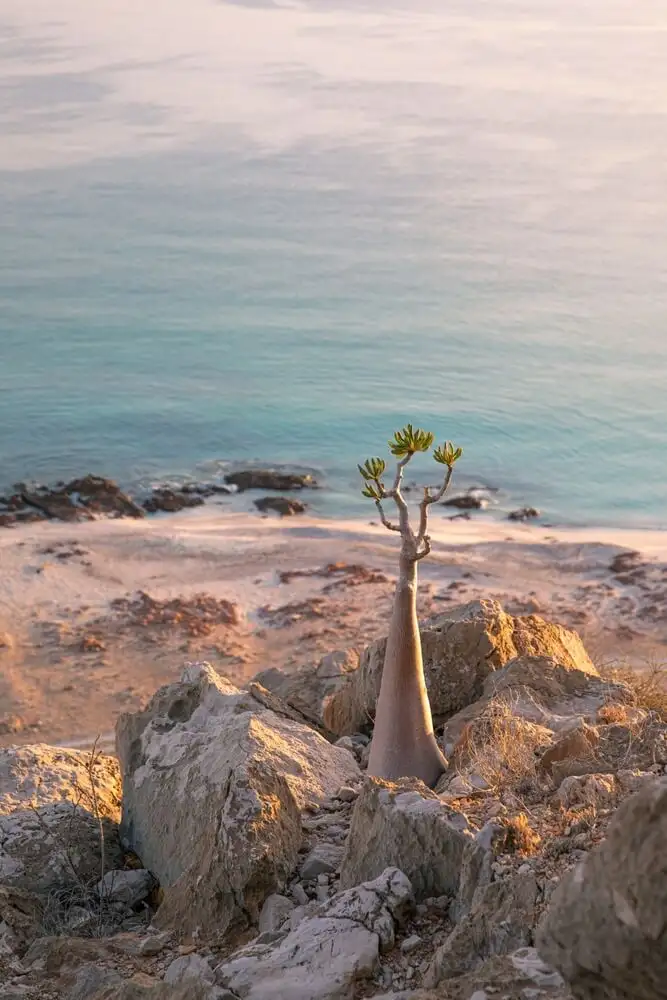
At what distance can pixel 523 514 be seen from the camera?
28609 mm

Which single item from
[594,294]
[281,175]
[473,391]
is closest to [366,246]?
[594,294]

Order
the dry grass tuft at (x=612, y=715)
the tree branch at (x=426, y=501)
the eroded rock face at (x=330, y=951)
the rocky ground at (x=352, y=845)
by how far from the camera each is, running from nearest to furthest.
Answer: the rocky ground at (x=352, y=845) < the eroded rock face at (x=330, y=951) < the tree branch at (x=426, y=501) < the dry grass tuft at (x=612, y=715)

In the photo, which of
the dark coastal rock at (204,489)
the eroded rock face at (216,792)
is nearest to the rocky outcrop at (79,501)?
the dark coastal rock at (204,489)

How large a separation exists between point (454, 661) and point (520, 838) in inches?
136

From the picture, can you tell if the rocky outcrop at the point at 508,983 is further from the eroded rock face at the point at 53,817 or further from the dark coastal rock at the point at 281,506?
the dark coastal rock at the point at 281,506

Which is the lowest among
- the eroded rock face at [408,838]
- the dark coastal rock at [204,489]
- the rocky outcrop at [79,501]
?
the eroded rock face at [408,838]

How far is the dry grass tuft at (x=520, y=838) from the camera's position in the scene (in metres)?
5.35

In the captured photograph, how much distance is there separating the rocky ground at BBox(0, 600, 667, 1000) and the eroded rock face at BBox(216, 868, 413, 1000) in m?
0.01

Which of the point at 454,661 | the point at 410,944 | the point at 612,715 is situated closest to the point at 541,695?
the point at 612,715

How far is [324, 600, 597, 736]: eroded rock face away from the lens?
344 inches

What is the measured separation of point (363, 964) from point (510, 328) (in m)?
52.0

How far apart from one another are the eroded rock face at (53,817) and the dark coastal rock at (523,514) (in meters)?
20.2

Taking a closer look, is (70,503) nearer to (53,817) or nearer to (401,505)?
(53,817)

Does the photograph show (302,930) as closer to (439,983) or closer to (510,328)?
(439,983)
